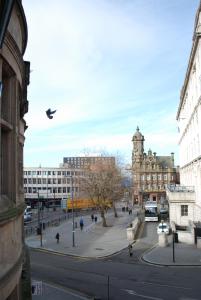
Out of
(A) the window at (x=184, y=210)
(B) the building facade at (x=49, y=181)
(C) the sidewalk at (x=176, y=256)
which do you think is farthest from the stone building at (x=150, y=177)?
(C) the sidewalk at (x=176, y=256)

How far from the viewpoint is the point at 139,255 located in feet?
114

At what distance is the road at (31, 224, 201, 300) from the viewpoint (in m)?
22.3

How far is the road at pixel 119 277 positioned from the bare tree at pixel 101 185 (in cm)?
2246

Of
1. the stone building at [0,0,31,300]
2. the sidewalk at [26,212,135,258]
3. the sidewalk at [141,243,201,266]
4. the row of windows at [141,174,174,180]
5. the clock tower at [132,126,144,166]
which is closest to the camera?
the stone building at [0,0,31,300]

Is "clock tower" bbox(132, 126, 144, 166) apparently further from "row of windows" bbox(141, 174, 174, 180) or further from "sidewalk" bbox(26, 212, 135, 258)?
"sidewalk" bbox(26, 212, 135, 258)

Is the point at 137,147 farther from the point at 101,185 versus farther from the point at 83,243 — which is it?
the point at 83,243

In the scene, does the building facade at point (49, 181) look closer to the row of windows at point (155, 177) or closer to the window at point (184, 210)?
the row of windows at point (155, 177)

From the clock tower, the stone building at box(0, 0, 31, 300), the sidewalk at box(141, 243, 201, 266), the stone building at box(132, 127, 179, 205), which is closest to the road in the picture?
the sidewalk at box(141, 243, 201, 266)

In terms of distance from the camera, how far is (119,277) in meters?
Result: 26.2

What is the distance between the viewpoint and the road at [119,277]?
22.3m

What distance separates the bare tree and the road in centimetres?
2246

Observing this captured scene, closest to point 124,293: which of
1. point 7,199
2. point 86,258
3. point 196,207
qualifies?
point 86,258

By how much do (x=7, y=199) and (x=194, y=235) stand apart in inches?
1326

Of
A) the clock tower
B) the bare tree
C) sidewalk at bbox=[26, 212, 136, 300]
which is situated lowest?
sidewalk at bbox=[26, 212, 136, 300]
